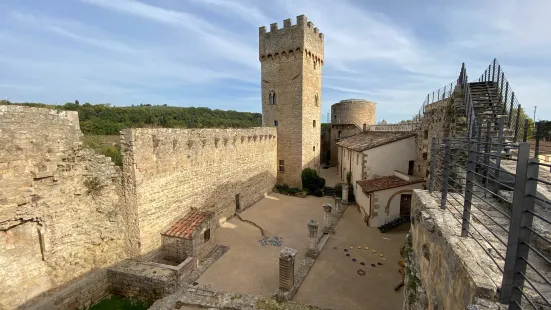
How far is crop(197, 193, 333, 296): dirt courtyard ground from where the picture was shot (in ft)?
28.1

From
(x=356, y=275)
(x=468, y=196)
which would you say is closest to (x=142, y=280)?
(x=356, y=275)

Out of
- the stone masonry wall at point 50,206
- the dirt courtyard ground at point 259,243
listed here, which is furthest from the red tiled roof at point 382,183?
the stone masonry wall at point 50,206

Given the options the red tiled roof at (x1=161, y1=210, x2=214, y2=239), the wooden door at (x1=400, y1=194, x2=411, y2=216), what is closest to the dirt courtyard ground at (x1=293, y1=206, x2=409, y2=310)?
the wooden door at (x1=400, y1=194, x2=411, y2=216)

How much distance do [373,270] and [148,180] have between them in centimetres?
882

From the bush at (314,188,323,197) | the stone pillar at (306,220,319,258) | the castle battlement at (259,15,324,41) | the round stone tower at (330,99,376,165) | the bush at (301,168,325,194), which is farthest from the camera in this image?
the round stone tower at (330,99,376,165)

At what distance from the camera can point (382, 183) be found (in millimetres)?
13352

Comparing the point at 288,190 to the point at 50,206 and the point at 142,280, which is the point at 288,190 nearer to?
the point at 142,280

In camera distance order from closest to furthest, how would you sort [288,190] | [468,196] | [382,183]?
[468,196]
[382,183]
[288,190]

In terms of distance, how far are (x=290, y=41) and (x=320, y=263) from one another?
1524cm

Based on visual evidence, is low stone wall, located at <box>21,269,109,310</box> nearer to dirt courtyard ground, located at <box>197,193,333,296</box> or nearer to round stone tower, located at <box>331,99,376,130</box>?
dirt courtyard ground, located at <box>197,193,333,296</box>

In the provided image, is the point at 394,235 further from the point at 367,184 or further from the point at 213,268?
the point at 213,268

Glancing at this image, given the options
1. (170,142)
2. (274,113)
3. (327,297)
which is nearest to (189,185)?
(170,142)

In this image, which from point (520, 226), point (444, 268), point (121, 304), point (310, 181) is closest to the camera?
point (520, 226)

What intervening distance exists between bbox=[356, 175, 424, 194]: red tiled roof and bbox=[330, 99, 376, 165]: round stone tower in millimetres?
15898
